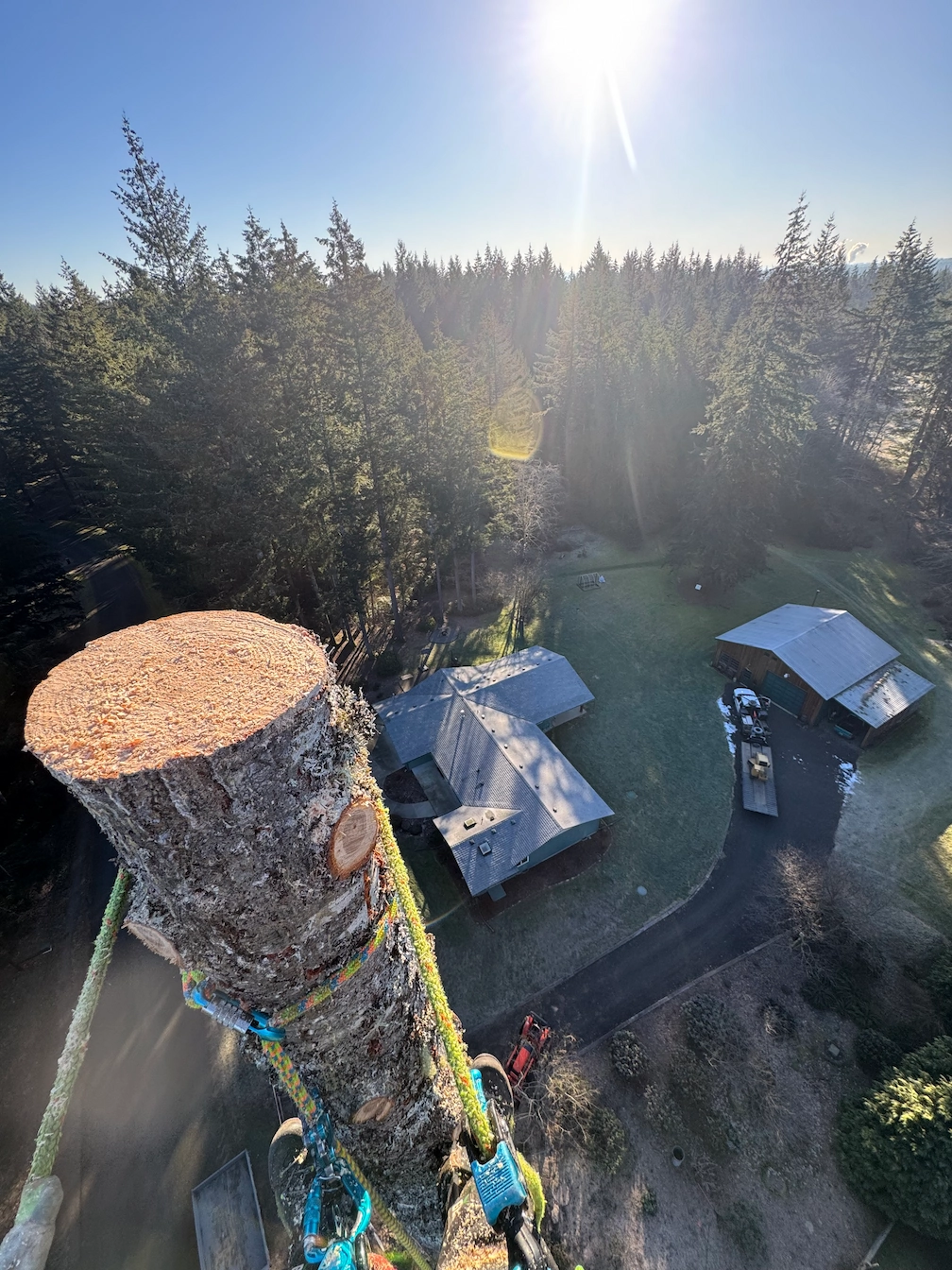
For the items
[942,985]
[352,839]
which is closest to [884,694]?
[942,985]

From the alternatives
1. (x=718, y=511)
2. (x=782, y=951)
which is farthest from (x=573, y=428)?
(x=782, y=951)

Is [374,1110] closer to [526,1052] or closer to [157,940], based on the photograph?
[157,940]

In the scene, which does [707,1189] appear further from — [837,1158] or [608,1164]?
[837,1158]

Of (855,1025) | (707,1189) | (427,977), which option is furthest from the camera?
(855,1025)

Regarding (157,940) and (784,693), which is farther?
(784,693)

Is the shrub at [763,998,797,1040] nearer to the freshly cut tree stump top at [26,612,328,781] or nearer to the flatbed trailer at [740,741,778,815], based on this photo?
the flatbed trailer at [740,741,778,815]
